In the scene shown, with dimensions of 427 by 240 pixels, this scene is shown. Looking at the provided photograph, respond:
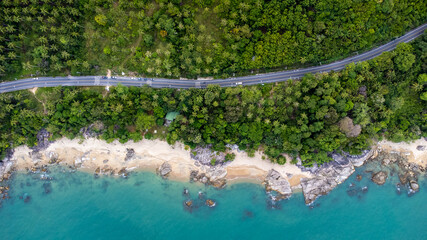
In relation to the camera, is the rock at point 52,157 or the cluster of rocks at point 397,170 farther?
the cluster of rocks at point 397,170

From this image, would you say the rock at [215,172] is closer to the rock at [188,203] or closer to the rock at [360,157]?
the rock at [188,203]

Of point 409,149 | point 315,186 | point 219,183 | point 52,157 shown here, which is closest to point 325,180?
point 315,186

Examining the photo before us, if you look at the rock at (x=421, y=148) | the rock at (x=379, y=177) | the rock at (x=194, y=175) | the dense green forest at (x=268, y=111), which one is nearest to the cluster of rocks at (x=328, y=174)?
the dense green forest at (x=268, y=111)

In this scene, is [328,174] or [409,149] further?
[409,149]

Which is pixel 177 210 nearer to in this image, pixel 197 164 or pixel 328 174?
pixel 197 164

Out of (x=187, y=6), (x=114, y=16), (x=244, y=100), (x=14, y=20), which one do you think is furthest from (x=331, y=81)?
(x=14, y=20)

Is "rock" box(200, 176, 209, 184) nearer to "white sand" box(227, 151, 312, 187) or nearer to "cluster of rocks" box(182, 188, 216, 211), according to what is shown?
"cluster of rocks" box(182, 188, 216, 211)
